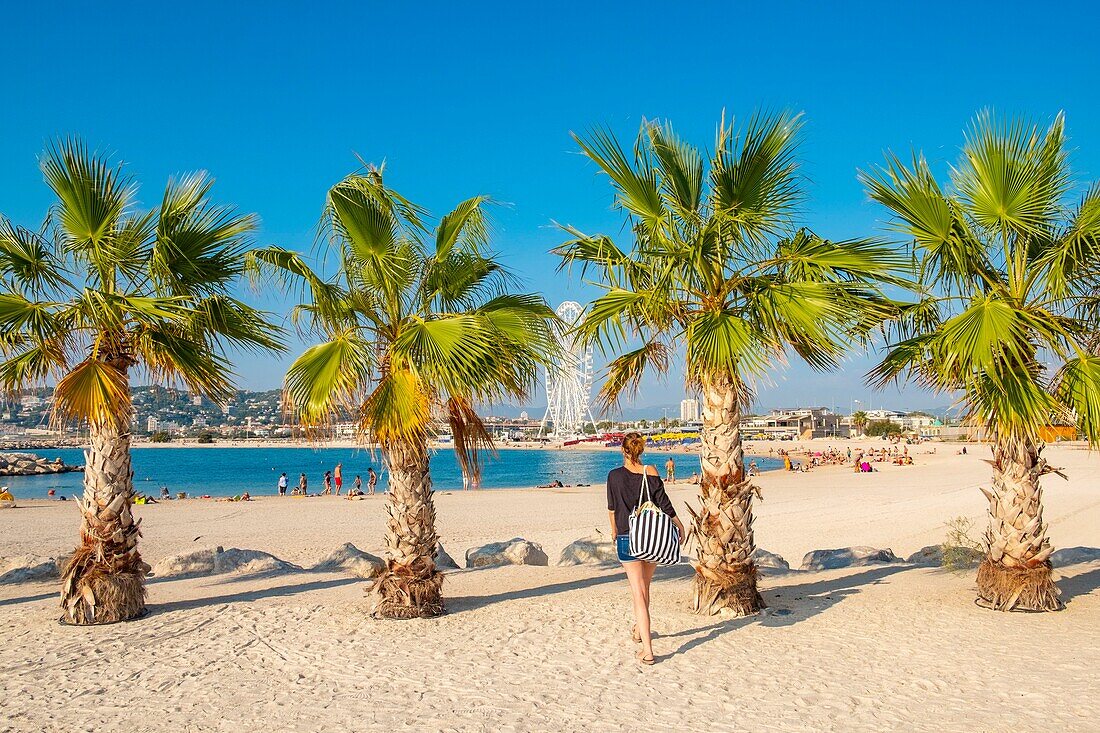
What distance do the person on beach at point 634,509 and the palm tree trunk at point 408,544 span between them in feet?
7.25

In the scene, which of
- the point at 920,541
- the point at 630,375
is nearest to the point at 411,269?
the point at 630,375

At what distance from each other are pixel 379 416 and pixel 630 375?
286 cm

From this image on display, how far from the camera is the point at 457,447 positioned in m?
8.03

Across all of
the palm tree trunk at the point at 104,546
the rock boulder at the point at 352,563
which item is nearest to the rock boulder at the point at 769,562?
the rock boulder at the point at 352,563

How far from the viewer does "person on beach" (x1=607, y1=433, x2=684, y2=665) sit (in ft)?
19.6

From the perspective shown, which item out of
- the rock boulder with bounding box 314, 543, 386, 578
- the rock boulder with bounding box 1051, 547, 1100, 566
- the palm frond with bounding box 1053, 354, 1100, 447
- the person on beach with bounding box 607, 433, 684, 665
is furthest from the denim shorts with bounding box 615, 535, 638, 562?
the rock boulder with bounding box 1051, 547, 1100, 566

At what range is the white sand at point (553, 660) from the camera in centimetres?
490

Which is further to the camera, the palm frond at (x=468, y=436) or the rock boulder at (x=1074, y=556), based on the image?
the rock boulder at (x=1074, y=556)

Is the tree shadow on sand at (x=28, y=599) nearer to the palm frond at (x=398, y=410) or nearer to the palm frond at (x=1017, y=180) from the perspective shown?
the palm frond at (x=398, y=410)

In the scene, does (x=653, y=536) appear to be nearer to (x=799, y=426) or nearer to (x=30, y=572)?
(x=30, y=572)

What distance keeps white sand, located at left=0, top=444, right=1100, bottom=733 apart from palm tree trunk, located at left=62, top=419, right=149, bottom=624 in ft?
0.89

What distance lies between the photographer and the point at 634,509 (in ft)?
20.0

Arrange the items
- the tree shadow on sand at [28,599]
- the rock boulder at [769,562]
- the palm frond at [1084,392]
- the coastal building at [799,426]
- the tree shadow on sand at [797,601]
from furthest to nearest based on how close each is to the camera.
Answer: the coastal building at [799,426] → the rock boulder at [769,562] → the tree shadow on sand at [28,599] → the tree shadow on sand at [797,601] → the palm frond at [1084,392]

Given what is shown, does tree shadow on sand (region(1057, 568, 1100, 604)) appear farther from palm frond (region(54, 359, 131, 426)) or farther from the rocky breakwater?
the rocky breakwater
